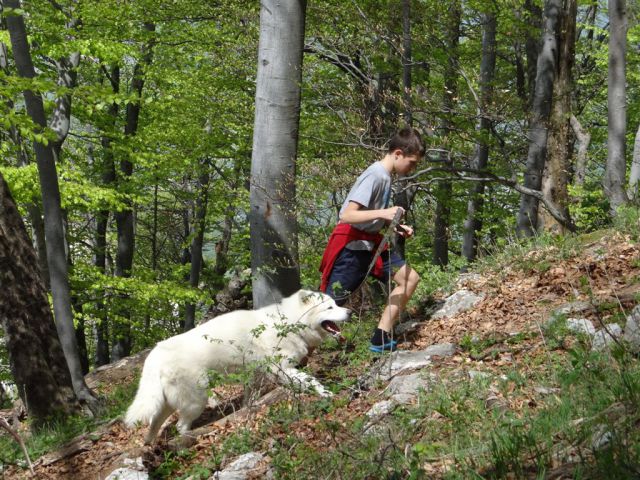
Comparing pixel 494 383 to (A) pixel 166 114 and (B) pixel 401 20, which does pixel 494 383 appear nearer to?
(B) pixel 401 20

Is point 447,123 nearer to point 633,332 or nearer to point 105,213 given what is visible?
point 633,332

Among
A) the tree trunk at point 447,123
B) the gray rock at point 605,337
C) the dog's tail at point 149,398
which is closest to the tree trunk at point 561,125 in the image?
the tree trunk at point 447,123

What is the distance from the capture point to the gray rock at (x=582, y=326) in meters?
4.90

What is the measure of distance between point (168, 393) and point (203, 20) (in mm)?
13295

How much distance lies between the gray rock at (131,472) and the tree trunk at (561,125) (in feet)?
25.2

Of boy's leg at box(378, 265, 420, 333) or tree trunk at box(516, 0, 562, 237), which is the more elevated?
tree trunk at box(516, 0, 562, 237)

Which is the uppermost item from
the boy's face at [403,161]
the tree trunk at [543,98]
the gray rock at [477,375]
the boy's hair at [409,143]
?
the tree trunk at [543,98]

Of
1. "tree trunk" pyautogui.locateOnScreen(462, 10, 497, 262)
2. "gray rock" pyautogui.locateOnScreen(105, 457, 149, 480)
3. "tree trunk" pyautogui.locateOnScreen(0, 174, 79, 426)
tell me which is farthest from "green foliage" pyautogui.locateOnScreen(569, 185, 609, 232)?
"tree trunk" pyautogui.locateOnScreen(0, 174, 79, 426)

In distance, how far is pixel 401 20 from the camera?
12773 mm

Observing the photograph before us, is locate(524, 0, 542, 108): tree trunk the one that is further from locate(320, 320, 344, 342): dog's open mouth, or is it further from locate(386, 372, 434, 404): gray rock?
locate(386, 372, 434, 404): gray rock

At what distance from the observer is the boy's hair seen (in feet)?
17.5

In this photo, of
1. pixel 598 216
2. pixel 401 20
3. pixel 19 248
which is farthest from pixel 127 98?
pixel 598 216

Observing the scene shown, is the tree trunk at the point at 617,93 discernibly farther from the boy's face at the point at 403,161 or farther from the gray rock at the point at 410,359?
the boy's face at the point at 403,161

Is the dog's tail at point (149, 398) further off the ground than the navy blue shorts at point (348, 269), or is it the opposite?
the navy blue shorts at point (348, 269)
